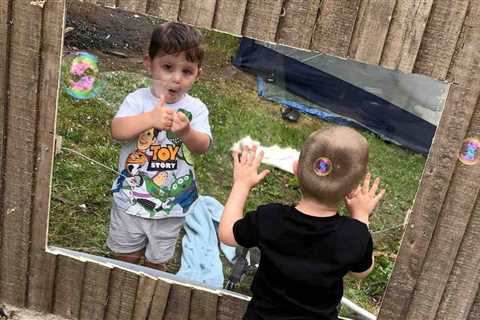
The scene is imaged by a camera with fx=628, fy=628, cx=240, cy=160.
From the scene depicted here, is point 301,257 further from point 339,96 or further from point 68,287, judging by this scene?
point 68,287

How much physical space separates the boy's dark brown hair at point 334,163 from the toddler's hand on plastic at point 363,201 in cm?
29

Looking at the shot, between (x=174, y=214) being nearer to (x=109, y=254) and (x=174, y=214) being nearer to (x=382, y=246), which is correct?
(x=109, y=254)

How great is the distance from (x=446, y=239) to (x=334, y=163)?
92cm

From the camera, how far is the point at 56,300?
11.1 feet

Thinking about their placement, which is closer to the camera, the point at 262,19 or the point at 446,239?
the point at 262,19

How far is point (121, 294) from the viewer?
10.8ft

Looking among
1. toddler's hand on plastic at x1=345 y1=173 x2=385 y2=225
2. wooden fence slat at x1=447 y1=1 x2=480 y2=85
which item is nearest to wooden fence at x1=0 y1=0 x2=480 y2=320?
wooden fence slat at x1=447 y1=1 x2=480 y2=85

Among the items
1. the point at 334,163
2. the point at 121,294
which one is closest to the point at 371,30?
the point at 334,163

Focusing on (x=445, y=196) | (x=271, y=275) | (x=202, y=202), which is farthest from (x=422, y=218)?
(x=202, y=202)

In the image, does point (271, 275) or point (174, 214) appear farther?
point (174, 214)

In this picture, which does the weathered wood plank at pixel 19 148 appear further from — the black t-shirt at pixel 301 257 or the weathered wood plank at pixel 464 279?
the weathered wood plank at pixel 464 279

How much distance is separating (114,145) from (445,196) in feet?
5.09

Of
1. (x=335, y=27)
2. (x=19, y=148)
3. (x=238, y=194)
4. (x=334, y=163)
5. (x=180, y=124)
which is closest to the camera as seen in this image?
(x=334, y=163)

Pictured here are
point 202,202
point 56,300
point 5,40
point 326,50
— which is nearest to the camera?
point 326,50
